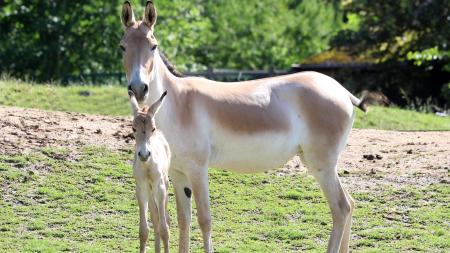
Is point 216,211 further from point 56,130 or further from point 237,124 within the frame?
point 56,130

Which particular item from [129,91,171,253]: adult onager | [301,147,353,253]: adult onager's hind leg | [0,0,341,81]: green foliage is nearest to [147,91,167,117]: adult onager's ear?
[129,91,171,253]: adult onager

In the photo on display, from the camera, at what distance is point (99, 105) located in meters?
17.7

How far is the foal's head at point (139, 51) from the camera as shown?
8516 mm

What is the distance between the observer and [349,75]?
25641 millimetres

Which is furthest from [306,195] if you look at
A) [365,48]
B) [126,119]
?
[365,48]

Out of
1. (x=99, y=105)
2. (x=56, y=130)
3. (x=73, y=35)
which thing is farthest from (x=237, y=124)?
(x=73, y=35)

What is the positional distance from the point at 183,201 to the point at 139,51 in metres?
1.42

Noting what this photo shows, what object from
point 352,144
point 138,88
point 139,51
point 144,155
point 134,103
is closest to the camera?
point 144,155

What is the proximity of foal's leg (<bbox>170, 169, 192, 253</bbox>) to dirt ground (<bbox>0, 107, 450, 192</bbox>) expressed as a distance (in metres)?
3.50

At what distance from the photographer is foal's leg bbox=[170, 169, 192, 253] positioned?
9109 mm

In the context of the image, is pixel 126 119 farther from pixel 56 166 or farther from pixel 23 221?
pixel 23 221

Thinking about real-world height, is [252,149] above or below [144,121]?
below

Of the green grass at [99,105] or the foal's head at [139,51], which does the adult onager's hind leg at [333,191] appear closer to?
the foal's head at [139,51]

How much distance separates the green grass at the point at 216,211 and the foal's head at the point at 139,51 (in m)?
2.18
